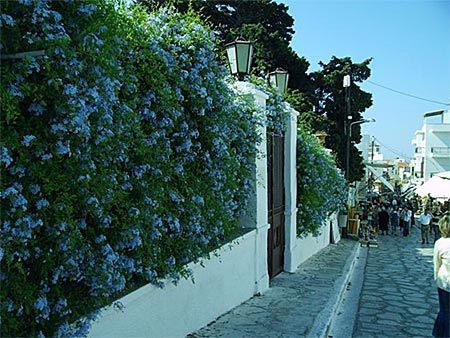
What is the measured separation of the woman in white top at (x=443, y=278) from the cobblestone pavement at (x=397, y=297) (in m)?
0.72

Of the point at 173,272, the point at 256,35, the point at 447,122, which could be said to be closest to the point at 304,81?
the point at 256,35

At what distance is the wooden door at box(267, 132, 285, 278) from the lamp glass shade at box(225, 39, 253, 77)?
5.17ft

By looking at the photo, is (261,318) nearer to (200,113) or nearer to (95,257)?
(200,113)

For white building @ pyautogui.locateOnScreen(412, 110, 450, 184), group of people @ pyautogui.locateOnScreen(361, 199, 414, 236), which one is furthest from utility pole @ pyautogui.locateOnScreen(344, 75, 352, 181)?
white building @ pyautogui.locateOnScreen(412, 110, 450, 184)

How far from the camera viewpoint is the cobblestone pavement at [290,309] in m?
5.79

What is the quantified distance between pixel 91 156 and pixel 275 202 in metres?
6.53

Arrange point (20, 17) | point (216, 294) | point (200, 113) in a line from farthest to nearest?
point (216, 294) < point (200, 113) < point (20, 17)

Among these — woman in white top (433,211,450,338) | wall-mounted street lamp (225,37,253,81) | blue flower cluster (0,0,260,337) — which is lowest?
woman in white top (433,211,450,338)

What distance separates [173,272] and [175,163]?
1.06m

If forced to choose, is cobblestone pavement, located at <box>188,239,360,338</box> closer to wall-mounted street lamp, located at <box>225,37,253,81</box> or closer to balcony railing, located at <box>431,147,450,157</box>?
wall-mounted street lamp, located at <box>225,37,253,81</box>

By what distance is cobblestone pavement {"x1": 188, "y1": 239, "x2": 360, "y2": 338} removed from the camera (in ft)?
19.0

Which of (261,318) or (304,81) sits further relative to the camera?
(304,81)

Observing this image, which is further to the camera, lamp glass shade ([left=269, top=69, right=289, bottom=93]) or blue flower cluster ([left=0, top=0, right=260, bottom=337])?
lamp glass shade ([left=269, top=69, right=289, bottom=93])

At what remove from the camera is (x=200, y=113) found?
5.08 metres
